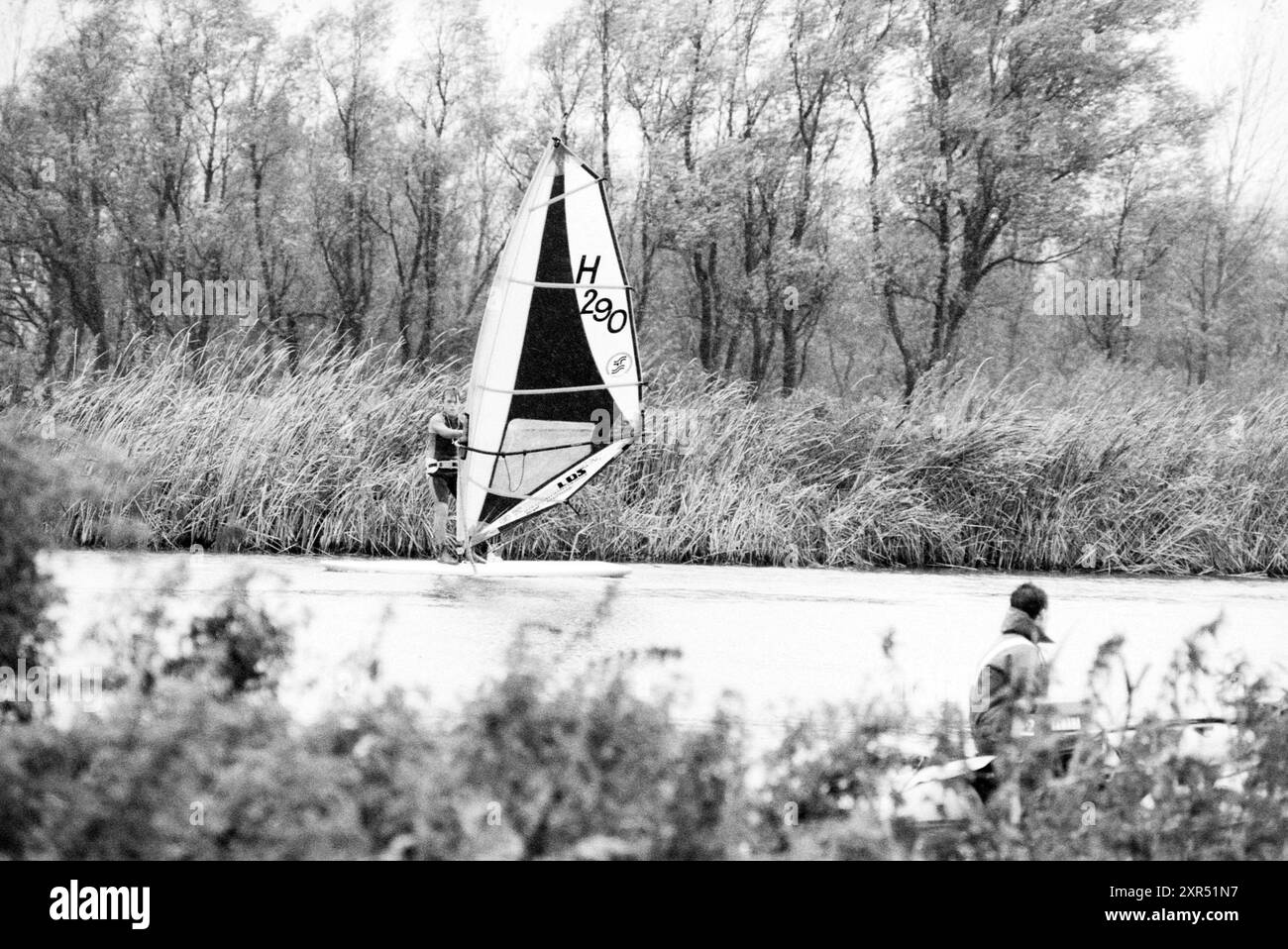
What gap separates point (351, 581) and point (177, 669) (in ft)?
16.4

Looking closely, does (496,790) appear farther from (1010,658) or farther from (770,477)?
(770,477)

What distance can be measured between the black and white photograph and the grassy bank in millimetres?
42

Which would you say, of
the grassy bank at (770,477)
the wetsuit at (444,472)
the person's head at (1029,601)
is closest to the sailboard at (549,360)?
the wetsuit at (444,472)

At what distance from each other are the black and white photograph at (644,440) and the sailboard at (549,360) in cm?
3

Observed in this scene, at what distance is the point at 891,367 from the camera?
16.6 metres

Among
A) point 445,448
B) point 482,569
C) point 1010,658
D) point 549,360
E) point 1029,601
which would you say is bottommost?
point 482,569

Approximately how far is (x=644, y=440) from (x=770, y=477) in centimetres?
98

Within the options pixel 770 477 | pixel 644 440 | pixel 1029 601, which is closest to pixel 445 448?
pixel 644 440

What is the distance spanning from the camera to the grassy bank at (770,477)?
29.6 ft

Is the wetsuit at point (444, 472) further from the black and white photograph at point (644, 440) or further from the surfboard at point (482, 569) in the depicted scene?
the surfboard at point (482, 569)

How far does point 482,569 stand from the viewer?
8.03 meters

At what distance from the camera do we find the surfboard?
308 inches

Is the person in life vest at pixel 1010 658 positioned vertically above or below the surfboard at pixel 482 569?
above
